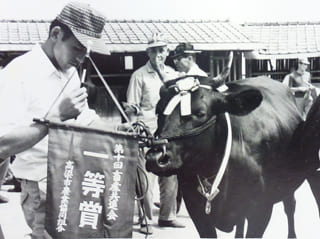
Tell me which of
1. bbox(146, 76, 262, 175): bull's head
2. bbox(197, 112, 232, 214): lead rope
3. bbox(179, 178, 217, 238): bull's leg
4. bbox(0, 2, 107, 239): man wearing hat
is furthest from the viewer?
bbox(179, 178, 217, 238): bull's leg

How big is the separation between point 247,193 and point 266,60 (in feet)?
2.48

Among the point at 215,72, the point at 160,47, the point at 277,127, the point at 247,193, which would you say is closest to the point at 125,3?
the point at 160,47

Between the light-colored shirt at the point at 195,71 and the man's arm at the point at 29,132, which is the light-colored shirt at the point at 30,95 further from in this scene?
the light-colored shirt at the point at 195,71

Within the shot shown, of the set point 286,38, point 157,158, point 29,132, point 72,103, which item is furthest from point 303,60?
point 29,132

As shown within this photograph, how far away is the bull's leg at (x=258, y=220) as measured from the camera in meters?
1.99

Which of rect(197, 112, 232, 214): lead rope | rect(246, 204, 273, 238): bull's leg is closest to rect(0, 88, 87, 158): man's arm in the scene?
rect(197, 112, 232, 214): lead rope

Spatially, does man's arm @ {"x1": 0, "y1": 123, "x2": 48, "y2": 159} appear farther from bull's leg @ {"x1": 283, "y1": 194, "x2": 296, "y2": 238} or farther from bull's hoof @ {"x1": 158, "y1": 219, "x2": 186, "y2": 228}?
bull's leg @ {"x1": 283, "y1": 194, "x2": 296, "y2": 238}

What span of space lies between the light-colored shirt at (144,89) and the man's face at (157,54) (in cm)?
3

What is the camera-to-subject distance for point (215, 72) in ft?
7.16

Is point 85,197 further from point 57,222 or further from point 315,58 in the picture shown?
point 315,58

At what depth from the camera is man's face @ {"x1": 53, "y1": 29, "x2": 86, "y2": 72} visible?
63.3 inches

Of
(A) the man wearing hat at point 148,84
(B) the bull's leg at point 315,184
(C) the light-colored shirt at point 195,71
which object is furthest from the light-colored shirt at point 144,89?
(B) the bull's leg at point 315,184

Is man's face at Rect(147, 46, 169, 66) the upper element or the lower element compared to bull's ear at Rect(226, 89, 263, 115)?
upper

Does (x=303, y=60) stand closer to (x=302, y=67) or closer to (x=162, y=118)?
(x=302, y=67)
